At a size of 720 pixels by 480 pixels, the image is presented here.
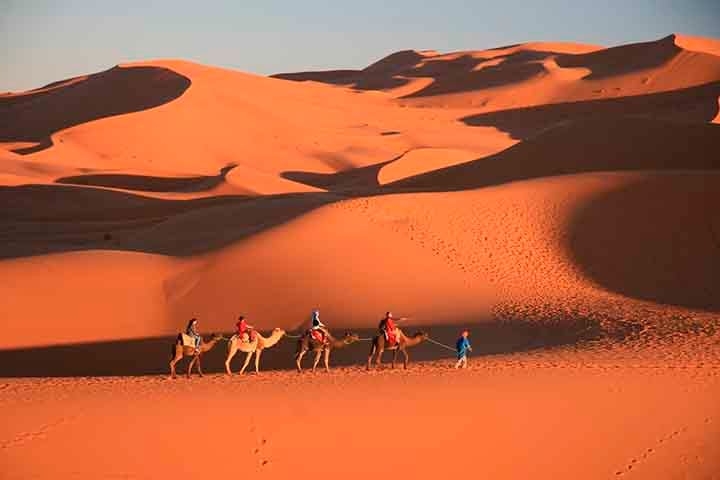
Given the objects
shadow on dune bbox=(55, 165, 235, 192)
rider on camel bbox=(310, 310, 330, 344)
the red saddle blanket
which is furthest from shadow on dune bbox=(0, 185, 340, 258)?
the red saddle blanket

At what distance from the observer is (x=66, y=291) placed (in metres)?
23.8

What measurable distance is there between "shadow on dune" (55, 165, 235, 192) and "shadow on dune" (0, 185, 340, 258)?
4958mm

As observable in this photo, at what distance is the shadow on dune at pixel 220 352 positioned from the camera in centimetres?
1989

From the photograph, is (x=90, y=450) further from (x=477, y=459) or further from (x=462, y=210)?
(x=462, y=210)

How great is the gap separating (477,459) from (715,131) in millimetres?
28496

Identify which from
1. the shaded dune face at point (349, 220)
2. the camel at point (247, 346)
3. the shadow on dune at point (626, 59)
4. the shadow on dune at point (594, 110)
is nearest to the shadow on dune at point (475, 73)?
the shadow on dune at point (626, 59)

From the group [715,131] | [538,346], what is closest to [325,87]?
[715,131]

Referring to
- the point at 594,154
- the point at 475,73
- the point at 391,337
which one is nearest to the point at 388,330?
the point at 391,337

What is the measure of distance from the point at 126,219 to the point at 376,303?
62.9 feet

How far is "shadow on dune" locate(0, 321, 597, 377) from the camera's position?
19.9 meters

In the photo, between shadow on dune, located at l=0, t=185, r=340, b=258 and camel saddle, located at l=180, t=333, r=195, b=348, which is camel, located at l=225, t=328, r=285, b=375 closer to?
camel saddle, located at l=180, t=333, r=195, b=348

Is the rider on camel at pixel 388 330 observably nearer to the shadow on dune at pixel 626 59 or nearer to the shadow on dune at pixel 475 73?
the shadow on dune at pixel 626 59

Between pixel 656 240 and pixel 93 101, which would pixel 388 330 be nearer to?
pixel 656 240

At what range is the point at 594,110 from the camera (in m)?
72.7
